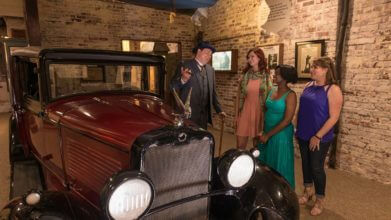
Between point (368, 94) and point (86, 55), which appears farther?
point (368, 94)

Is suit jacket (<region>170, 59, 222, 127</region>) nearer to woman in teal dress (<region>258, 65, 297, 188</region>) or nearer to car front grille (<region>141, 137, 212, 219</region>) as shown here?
woman in teal dress (<region>258, 65, 297, 188</region>)

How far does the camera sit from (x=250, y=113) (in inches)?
126

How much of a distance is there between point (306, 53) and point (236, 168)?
3.35 metres

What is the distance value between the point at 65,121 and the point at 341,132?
373 cm

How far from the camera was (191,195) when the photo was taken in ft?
5.65

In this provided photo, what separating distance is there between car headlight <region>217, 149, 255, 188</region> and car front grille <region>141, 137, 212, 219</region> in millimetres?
98

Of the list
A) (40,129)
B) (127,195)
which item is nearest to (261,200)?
(127,195)

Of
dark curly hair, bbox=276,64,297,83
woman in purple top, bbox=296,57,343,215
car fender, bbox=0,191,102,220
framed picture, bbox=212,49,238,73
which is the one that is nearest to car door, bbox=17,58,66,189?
car fender, bbox=0,191,102,220

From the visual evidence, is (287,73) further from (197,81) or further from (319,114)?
(197,81)

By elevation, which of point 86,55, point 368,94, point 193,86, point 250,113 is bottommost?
point 250,113

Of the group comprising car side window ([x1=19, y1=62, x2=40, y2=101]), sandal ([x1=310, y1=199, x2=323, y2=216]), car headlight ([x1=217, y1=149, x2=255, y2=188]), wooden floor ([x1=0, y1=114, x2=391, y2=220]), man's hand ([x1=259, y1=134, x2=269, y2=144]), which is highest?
car side window ([x1=19, y1=62, x2=40, y2=101])

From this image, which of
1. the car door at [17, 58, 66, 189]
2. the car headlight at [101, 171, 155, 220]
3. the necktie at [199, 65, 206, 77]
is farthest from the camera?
the necktie at [199, 65, 206, 77]

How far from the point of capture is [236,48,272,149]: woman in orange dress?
10.2 feet

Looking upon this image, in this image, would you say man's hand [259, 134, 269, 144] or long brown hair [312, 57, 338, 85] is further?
man's hand [259, 134, 269, 144]
